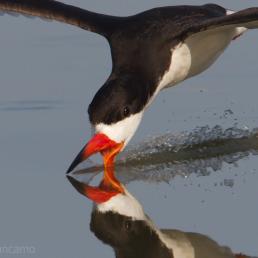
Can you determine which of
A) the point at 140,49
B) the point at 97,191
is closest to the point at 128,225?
the point at 97,191

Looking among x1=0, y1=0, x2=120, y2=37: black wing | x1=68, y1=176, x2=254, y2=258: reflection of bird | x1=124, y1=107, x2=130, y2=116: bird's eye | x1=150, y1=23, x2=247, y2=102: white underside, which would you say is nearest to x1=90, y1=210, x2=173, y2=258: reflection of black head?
x1=68, y1=176, x2=254, y2=258: reflection of bird

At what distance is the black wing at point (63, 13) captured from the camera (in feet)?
30.8

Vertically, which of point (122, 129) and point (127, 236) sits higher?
point (122, 129)

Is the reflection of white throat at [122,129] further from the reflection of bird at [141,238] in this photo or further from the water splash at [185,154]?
the reflection of bird at [141,238]

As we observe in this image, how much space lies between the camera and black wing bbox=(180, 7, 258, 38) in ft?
26.9

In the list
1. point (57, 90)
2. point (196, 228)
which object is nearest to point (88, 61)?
point (57, 90)

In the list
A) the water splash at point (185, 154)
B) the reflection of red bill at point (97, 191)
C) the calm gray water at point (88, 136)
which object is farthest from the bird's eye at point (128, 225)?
the water splash at point (185, 154)

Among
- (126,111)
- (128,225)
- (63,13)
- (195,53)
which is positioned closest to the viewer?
(128,225)

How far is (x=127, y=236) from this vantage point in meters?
7.12

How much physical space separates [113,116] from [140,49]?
961 millimetres

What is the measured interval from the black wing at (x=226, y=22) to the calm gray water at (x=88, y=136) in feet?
2.65

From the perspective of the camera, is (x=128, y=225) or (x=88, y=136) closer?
(x=128, y=225)

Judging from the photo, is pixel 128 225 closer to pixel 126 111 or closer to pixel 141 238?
pixel 141 238

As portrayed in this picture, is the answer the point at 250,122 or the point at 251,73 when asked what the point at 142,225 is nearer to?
the point at 250,122
